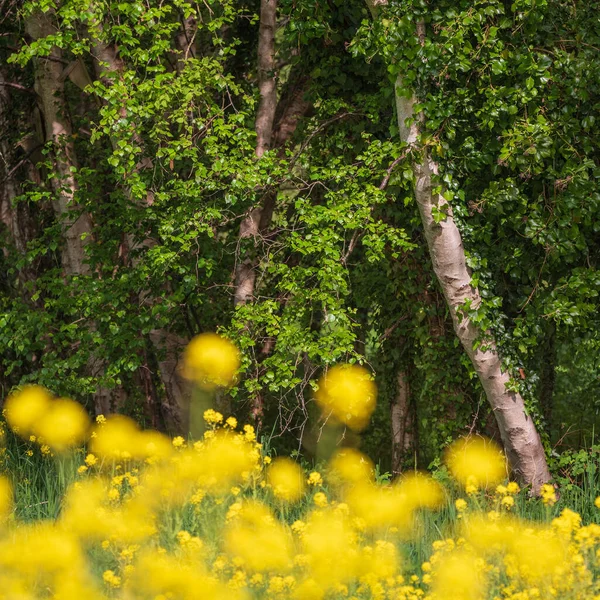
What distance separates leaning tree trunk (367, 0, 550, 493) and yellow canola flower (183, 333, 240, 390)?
145 cm

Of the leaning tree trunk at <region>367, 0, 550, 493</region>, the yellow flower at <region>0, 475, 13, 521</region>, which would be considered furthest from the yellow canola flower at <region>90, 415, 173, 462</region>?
the leaning tree trunk at <region>367, 0, 550, 493</region>

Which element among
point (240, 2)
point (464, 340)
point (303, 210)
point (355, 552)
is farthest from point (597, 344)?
point (240, 2)

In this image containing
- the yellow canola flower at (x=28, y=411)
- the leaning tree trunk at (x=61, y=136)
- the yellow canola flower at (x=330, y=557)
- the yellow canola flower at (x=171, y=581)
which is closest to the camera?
the yellow canola flower at (x=171, y=581)

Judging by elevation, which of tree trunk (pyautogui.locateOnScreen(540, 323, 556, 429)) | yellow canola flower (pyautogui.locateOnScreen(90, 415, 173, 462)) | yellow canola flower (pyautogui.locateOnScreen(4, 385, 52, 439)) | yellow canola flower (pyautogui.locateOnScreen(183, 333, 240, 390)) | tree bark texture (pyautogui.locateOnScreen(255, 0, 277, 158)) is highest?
tree bark texture (pyautogui.locateOnScreen(255, 0, 277, 158))

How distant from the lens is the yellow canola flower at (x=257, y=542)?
407 cm

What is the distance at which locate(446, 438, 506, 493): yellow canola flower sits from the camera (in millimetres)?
6387

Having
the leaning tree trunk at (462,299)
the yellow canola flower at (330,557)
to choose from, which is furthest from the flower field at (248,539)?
the leaning tree trunk at (462,299)

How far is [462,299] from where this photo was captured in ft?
22.0

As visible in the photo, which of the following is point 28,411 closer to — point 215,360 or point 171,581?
point 215,360

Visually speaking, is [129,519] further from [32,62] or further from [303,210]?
[32,62]

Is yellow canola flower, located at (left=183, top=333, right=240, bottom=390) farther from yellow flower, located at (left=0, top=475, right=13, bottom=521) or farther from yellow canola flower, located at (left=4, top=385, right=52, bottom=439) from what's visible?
yellow flower, located at (left=0, top=475, right=13, bottom=521)

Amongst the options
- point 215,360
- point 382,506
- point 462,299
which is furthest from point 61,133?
point 382,506

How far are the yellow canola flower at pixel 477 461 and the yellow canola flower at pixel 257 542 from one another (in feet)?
5.86

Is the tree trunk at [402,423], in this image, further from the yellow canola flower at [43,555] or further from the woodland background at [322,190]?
the yellow canola flower at [43,555]
